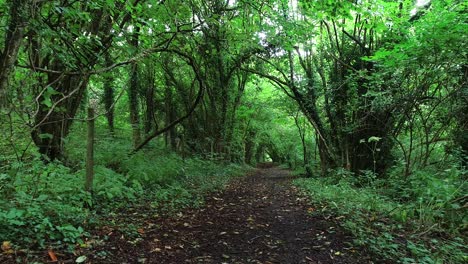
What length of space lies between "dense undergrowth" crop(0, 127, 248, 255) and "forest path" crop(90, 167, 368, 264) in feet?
2.16

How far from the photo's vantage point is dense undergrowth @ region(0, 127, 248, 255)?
366 centimetres

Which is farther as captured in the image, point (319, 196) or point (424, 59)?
point (319, 196)

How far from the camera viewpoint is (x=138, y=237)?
438 cm

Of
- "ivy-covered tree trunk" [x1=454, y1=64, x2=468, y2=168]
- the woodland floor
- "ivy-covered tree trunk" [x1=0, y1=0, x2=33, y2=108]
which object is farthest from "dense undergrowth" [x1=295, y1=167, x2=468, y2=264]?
"ivy-covered tree trunk" [x1=0, y1=0, x2=33, y2=108]

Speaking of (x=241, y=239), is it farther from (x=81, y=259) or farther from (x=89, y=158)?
(x=89, y=158)

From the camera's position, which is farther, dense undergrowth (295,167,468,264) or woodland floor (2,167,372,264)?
dense undergrowth (295,167,468,264)

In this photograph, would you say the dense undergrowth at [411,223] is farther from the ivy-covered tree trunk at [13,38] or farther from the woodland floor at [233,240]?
the ivy-covered tree trunk at [13,38]

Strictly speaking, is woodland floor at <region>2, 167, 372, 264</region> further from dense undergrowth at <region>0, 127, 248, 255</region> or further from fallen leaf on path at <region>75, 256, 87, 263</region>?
dense undergrowth at <region>0, 127, 248, 255</region>

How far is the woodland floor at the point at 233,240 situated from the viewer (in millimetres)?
3914

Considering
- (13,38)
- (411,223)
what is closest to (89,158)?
(13,38)

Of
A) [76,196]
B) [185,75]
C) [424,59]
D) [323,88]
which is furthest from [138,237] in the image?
[185,75]

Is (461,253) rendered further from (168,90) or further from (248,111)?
(248,111)

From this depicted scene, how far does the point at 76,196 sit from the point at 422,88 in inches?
351

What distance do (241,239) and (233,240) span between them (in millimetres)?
139
